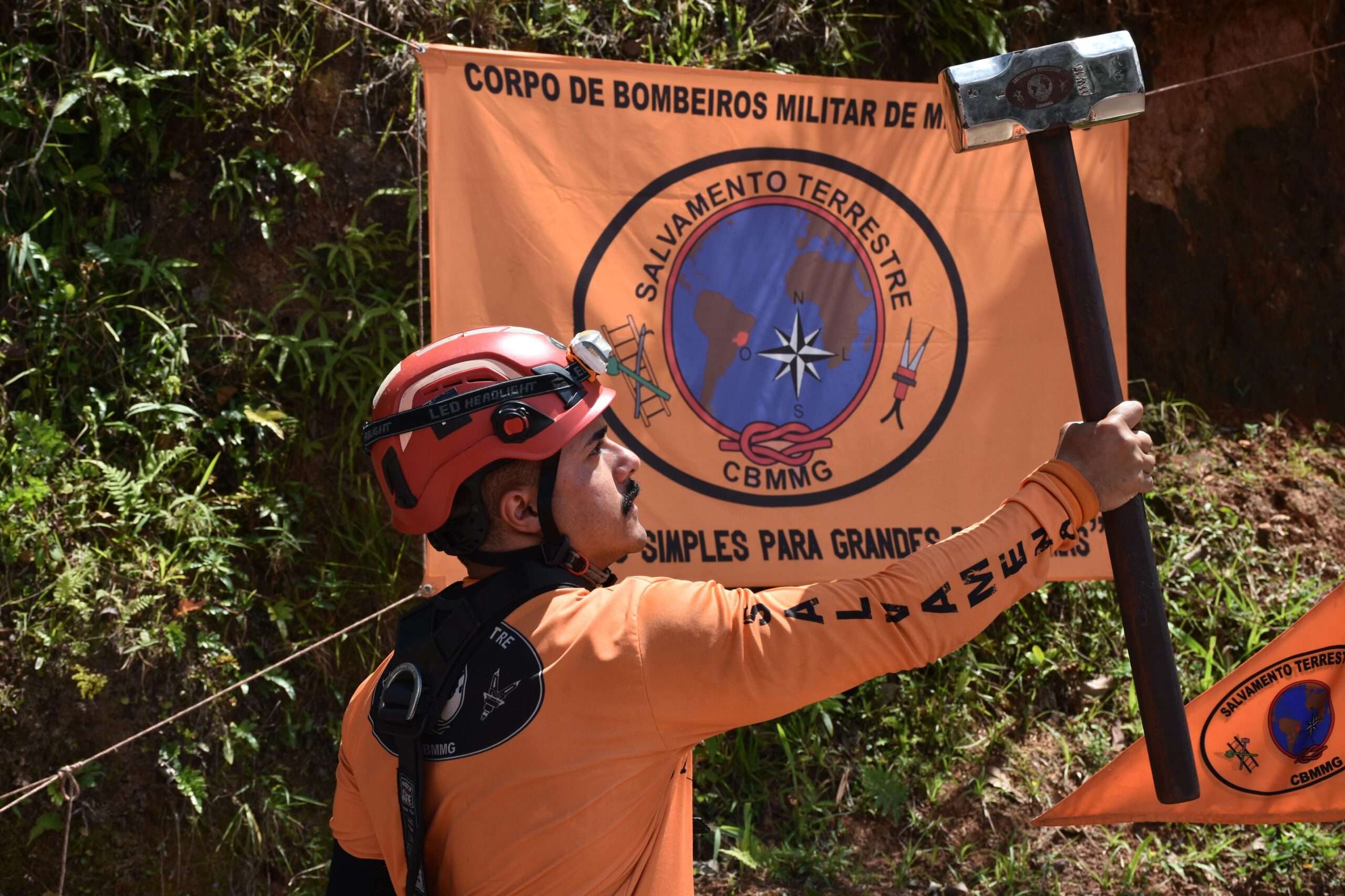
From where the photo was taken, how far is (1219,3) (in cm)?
586

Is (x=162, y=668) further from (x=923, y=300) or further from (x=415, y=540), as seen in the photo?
(x=923, y=300)

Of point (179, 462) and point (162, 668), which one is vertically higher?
point (179, 462)

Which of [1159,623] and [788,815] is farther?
[788,815]

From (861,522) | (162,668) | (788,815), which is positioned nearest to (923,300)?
(861,522)

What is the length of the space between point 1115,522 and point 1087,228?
0.56m

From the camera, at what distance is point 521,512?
6.91 ft

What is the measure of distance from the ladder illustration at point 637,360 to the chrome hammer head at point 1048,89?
1.71m

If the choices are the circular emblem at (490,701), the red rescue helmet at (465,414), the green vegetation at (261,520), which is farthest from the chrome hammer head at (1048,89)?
the green vegetation at (261,520)

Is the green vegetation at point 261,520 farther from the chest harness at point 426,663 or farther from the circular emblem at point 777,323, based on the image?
the chest harness at point 426,663

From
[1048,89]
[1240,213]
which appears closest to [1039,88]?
[1048,89]

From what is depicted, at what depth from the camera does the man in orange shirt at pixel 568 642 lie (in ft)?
5.92

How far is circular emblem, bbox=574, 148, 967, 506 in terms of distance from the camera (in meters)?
3.77

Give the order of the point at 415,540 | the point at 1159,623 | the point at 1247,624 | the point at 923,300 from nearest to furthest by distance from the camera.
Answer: the point at 1159,623
the point at 923,300
the point at 415,540
the point at 1247,624

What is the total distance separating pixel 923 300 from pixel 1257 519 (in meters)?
2.42
